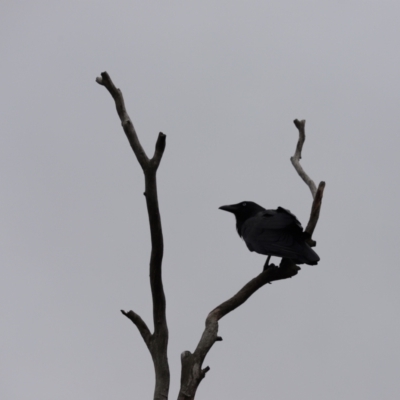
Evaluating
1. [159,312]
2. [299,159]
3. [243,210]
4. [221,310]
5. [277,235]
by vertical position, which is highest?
[299,159]

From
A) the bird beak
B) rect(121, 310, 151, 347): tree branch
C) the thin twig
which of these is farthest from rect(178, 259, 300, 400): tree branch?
the bird beak

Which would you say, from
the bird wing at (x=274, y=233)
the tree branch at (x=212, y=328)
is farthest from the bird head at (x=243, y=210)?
the tree branch at (x=212, y=328)

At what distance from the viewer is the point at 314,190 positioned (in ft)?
23.7

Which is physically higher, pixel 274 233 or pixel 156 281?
pixel 274 233

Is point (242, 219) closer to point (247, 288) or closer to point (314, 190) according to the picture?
point (314, 190)

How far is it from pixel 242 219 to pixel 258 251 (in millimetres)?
Result: 1567

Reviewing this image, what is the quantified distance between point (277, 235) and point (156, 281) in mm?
1681

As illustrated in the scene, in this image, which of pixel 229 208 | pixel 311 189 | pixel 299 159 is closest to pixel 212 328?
pixel 311 189

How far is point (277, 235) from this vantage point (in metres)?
6.85

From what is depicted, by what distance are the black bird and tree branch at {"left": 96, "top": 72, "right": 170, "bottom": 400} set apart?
140cm

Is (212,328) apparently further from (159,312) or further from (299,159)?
(299,159)

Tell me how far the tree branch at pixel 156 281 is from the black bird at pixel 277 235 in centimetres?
140

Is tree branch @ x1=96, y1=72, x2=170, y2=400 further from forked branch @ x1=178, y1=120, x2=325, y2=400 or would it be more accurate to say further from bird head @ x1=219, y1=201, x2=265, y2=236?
bird head @ x1=219, y1=201, x2=265, y2=236

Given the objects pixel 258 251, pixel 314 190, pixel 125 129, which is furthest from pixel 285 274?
pixel 125 129
